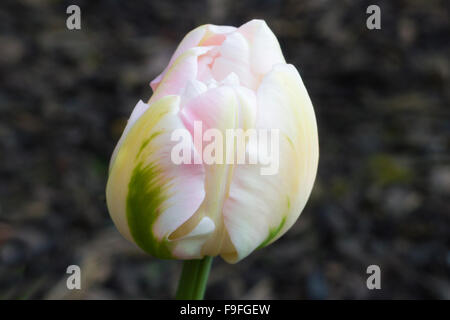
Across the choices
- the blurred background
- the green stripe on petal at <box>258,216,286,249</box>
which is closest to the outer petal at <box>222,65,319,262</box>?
the green stripe on petal at <box>258,216,286,249</box>

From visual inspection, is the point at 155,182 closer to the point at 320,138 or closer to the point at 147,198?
the point at 147,198

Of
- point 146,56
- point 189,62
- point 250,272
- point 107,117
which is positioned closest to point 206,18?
point 146,56

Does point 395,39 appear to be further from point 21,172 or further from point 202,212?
point 202,212

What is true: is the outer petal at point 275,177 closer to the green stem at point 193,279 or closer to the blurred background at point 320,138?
the green stem at point 193,279

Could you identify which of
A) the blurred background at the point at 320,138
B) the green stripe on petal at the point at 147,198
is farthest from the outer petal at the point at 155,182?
the blurred background at the point at 320,138

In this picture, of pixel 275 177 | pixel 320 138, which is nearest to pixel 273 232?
pixel 275 177

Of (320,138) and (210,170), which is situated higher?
(210,170)

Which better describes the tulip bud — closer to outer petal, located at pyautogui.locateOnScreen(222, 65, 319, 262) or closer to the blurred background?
outer petal, located at pyautogui.locateOnScreen(222, 65, 319, 262)
